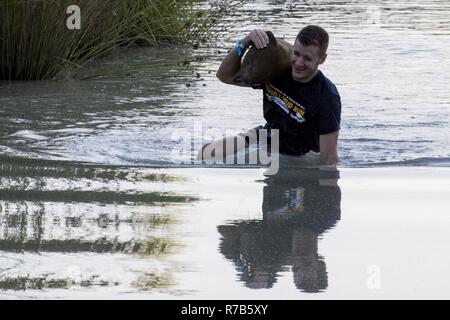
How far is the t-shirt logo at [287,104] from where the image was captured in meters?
8.06

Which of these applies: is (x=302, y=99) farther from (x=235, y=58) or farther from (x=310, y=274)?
(x=310, y=274)

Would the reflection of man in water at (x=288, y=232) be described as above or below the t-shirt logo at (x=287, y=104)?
below

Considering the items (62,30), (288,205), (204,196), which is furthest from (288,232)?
(62,30)

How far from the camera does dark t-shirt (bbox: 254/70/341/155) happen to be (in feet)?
26.1

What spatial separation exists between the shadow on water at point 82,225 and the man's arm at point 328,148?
1081mm

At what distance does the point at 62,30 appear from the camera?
11.5 metres

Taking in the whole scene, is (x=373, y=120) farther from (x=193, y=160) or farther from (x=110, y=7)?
(x=110, y=7)

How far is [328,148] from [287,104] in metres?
0.43

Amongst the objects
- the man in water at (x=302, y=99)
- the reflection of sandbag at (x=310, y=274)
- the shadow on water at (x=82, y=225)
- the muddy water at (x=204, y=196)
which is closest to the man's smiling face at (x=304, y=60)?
the man in water at (x=302, y=99)

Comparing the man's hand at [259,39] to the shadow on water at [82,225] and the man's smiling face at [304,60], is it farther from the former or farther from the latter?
the shadow on water at [82,225]

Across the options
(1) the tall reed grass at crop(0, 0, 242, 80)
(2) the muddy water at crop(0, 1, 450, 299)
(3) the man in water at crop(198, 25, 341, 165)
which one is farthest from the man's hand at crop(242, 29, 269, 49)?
(1) the tall reed grass at crop(0, 0, 242, 80)

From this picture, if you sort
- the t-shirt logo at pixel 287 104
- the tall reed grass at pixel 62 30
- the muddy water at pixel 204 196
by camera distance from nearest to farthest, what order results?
the muddy water at pixel 204 196 < the t-shirt logo at pixel 287 104 < the tall reed grass at pixel 62 30

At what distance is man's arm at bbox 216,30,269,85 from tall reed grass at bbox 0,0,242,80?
3.50 meters
